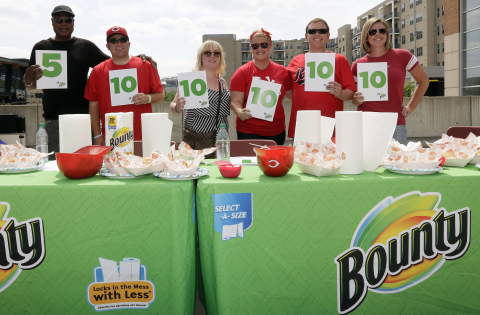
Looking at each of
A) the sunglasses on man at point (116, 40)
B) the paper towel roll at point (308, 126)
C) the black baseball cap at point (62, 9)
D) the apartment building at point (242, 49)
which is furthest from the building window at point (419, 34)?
the paper towel roll at point (308, 126)

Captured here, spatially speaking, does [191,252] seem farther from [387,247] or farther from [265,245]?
[387,247]

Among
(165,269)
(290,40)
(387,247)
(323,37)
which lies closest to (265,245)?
(165,269)

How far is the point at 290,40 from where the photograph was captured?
9412cm

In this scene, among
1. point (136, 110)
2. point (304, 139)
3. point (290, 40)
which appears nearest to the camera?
point (304, 139)

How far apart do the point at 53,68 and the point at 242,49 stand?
88.6 m

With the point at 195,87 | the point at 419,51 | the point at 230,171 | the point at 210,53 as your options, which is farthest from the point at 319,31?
the point at 419,51

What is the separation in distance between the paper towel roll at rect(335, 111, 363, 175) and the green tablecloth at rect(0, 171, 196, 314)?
78 centimetres

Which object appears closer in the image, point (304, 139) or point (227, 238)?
point (227, 238)

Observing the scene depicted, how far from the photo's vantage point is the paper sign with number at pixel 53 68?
11.3ft

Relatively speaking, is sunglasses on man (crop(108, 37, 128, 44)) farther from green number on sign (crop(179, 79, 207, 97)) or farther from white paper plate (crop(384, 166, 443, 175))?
white paper plate (crop(384, 166, 443, 175))

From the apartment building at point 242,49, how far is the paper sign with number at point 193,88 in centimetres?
6993

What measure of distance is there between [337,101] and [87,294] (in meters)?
2.74

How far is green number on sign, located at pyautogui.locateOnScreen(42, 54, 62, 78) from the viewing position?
345 centimetres

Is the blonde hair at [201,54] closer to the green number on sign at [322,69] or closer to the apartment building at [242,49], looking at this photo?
the green number on sign at [322,69]
